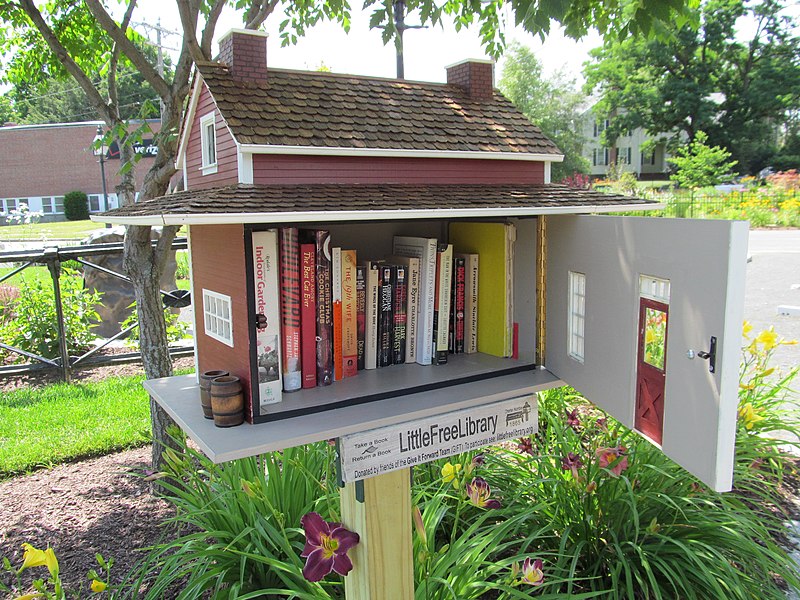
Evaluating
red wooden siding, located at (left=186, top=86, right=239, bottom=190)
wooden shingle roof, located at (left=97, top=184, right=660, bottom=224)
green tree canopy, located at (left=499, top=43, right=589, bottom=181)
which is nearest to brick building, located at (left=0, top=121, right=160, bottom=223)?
green tree canopy, located at (left=499, top=43, right=589, bottom=181)

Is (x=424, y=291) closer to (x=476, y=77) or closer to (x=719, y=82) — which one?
(x=476, y=77)

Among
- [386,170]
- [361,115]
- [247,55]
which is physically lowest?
[386,170]

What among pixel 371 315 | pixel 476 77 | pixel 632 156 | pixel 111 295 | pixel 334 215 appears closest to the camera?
pixel 334 215

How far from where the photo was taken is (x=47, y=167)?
38.8 metres

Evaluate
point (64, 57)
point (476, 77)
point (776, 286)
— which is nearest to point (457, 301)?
point (476, 77)

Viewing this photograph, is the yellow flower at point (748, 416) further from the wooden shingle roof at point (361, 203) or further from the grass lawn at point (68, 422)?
the grass lawn at point (68, 422)

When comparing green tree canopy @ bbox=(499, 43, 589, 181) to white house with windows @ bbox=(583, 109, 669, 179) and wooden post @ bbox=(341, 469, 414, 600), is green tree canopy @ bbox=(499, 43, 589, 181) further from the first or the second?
wooden post @ bbox=(341, 469, 414, 600)

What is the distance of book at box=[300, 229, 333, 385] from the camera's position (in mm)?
2148

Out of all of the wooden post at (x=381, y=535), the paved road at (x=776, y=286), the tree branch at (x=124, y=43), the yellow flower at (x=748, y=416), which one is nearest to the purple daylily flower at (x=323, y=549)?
the wooden post at (x=381, y=535)

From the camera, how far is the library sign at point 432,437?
2025mm

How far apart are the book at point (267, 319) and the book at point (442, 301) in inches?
27.3

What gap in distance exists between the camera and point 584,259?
7.45 feet

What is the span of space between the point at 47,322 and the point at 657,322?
7.45m

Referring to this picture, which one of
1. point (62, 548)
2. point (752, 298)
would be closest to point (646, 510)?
point (62, 548)
